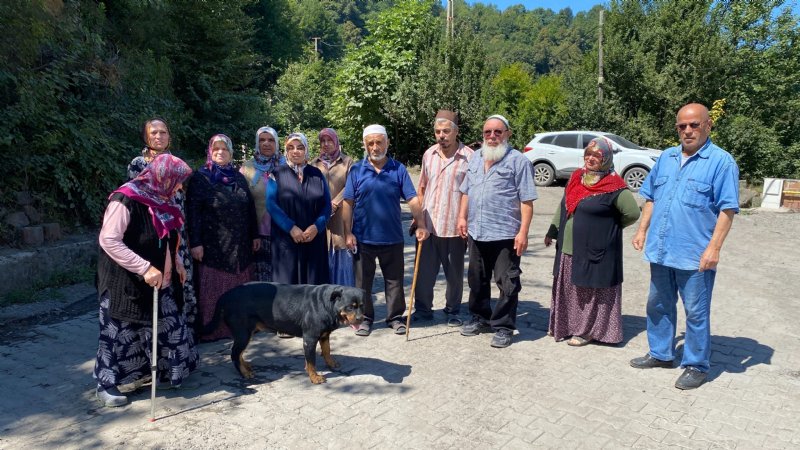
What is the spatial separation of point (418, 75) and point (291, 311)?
17786mm

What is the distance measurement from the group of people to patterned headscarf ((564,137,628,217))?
0.01 metres

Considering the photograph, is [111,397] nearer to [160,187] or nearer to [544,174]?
[160,187]

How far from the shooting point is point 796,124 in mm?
20844

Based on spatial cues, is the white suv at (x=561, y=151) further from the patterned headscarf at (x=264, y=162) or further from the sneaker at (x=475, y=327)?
the patterned headscarf at (x=264, y=162)

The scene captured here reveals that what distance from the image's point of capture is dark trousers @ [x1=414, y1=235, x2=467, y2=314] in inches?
217

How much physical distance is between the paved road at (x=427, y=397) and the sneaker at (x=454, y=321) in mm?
86

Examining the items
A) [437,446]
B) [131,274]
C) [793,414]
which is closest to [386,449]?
[437,446]

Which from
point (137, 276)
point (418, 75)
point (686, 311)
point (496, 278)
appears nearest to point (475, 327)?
point (496, 278)

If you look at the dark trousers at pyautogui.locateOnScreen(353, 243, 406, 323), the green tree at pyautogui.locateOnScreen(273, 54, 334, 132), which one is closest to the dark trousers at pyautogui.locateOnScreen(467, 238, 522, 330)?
the dark trousers at pyautogui.locateOnScreen(353, 243, 406, 323)

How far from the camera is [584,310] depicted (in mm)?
5176

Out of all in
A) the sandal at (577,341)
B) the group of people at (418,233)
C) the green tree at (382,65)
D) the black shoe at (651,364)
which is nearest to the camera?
the group of people at (418,233)

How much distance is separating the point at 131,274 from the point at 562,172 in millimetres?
15128

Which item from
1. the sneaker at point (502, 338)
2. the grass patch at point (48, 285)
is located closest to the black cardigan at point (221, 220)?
the sneaker at point (502, 338)

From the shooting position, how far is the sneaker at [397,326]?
5.43 m
